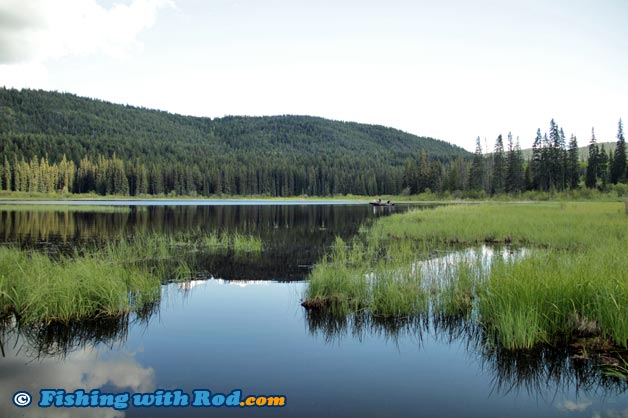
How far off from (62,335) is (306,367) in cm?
534

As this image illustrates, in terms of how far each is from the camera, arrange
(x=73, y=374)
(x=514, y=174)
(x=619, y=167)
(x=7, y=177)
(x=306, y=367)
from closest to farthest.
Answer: (x=73, y=374), (x=306, y=367), (x=619, y=167), (x=514, y=174), (x=7, y=177)

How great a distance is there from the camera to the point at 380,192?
16862cm

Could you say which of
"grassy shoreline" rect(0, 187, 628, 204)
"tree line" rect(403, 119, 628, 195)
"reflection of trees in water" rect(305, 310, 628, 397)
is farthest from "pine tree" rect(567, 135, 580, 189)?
"reflection of trees in water" rect(305, 310, 628, 397)

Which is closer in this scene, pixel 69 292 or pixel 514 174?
pixel 69 292

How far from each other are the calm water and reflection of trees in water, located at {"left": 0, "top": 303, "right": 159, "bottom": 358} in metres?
0.03

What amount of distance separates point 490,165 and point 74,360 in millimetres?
122954

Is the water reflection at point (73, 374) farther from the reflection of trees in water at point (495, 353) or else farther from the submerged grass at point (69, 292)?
the reflection of trees in water at point (495, 353)

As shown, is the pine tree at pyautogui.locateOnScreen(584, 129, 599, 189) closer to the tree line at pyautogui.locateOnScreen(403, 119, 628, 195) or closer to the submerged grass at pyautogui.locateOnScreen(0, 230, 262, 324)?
the tree line at pyautogui.locateOnScreen(403, 119, 628, 195)

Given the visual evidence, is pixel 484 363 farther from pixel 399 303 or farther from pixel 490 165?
pixel 490 165

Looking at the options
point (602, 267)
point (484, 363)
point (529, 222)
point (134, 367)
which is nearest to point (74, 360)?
point (134, 367)

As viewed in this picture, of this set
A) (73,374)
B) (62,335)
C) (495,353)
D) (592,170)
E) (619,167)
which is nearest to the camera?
(73,374)

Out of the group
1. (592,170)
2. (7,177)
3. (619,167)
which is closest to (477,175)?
(592,170)

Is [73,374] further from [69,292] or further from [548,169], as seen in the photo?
[548,169]

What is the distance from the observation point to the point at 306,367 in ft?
25.6
